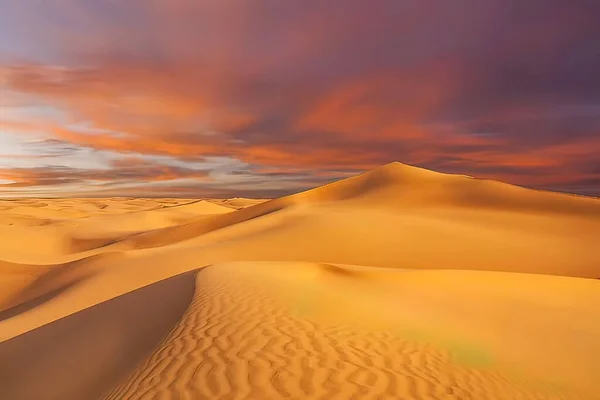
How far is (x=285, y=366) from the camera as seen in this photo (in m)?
5.24

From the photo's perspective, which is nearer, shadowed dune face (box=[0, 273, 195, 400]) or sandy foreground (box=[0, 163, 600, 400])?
sandy foreground (box=[0, 163, 600, 400])

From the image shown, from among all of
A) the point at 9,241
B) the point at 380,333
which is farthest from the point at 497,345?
the point at 9,241

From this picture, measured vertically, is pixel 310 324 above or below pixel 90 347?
above

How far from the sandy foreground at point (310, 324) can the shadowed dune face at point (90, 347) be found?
0.04 meters

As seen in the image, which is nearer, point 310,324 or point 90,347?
point 310,324

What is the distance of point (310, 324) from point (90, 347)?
4067 millimetres

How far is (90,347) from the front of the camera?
7.88 metres

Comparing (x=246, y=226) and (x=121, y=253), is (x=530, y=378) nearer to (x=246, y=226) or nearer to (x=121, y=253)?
(x=121, y=253)

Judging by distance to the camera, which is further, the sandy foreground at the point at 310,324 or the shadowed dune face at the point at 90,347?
the shadowed dune face at the point at 90,347

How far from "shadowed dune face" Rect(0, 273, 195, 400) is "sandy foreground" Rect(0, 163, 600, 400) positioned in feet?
0.12

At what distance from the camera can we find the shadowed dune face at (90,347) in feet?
21.4

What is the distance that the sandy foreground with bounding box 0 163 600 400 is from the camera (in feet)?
17.1

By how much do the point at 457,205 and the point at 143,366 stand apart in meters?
32.9

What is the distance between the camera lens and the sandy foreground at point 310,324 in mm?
5203
